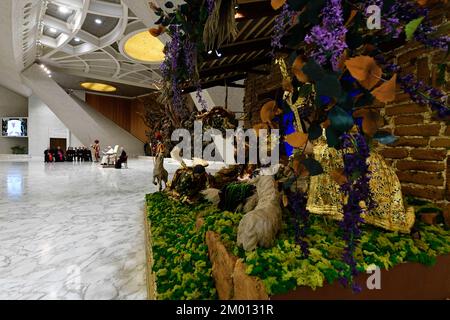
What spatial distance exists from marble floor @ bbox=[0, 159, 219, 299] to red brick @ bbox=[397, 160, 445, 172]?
6.49ft

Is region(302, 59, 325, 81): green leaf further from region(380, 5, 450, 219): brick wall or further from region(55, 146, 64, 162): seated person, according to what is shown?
region(55, 146, 64, 162): seated person

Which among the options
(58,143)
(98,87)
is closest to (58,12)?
(98,87)

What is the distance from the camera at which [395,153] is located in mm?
2055

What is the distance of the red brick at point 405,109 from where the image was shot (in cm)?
187

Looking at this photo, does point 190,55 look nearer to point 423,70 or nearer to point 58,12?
point 423,70

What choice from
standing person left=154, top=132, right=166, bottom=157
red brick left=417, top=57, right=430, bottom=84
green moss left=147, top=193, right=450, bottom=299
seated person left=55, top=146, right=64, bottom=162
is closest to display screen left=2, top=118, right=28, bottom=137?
seated person left=55, top=146, right=64, bottom=162

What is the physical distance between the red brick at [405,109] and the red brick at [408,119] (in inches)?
1.4

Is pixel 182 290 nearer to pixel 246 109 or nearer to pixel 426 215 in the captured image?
pixel 426 215

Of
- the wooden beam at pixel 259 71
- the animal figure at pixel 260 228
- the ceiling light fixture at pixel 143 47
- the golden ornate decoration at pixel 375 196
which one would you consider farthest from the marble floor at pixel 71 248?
the ceiling light fixture at pixel 143 47

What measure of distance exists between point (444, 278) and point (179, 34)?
177 centimetres

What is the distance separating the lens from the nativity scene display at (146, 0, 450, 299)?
515 millimetres

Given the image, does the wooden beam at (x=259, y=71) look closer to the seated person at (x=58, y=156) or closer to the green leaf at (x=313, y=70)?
the green leaf at (x=313, y=70)

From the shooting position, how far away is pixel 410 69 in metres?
1.92
